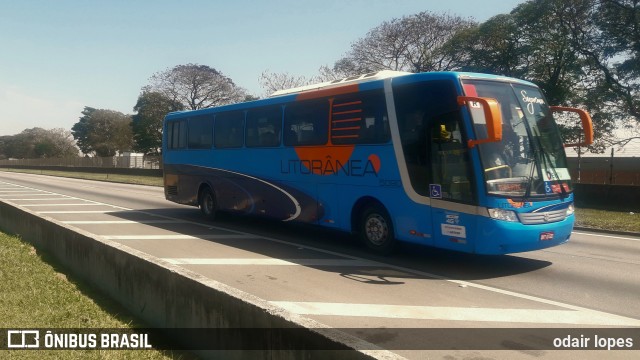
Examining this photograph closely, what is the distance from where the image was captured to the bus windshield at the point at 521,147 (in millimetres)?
8461

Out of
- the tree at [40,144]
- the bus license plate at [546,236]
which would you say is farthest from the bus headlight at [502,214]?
the tree at [40,144]

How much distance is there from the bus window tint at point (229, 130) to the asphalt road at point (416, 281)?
7.55 ft

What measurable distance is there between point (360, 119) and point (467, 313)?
4.85 metres

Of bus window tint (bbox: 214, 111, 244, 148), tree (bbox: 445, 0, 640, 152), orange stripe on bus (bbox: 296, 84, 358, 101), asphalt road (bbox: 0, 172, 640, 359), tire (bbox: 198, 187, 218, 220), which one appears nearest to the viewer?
asphalt road (bbox: 0, 172, 640, 359)

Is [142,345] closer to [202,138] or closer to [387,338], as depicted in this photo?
[387,338]

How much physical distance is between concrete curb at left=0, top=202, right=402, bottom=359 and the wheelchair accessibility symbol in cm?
453

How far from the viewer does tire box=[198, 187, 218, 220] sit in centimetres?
1572

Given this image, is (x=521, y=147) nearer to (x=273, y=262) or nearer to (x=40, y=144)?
(x=273, y=262)

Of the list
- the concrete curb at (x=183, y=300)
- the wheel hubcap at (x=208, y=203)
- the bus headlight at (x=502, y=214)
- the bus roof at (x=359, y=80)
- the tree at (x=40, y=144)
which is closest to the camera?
the concrete curb at (x=183, y=300)

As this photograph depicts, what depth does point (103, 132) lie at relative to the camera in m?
97.2

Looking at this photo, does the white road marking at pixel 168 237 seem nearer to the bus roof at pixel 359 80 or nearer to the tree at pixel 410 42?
the bus roof at pixel 359 80

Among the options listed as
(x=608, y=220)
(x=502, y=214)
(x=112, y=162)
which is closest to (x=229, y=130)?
(x=502, y=214)

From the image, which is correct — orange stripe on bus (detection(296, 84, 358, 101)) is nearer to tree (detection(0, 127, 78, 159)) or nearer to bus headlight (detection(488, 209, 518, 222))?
bus headlight (detection(488, 209, 518, 222))

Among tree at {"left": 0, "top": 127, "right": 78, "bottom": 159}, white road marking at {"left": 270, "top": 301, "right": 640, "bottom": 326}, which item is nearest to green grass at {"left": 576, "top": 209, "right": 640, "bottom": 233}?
white road marking at {"left": 270, "top": 301, "right": 640, "bottom": 326}
